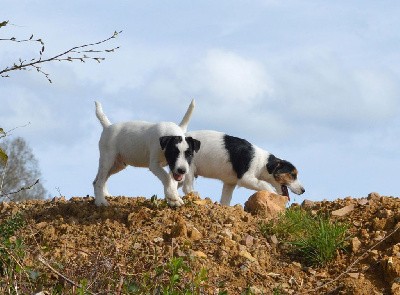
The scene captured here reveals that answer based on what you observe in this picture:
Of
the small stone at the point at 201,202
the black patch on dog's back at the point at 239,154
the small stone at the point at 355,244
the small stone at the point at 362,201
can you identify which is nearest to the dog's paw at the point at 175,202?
the small stone at the point at 201,202

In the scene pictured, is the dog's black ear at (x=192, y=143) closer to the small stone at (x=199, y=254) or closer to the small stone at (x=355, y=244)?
the small stone at (x=199, y=254)

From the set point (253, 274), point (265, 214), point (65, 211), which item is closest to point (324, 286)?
point (253, 274)

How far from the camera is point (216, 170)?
1281 centimetres

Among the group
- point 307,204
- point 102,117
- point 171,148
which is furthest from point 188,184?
point 171,148

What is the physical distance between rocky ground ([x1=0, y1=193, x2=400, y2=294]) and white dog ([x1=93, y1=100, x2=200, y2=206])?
31 centimetres

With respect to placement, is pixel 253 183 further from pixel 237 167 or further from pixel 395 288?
pixel 395 288

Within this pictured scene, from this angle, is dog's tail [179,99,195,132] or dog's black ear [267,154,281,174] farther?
dog's black ear [267,154,281,174]

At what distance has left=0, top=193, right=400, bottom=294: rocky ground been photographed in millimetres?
7332

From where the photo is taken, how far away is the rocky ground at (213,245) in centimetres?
733

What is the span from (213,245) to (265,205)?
1734 mm

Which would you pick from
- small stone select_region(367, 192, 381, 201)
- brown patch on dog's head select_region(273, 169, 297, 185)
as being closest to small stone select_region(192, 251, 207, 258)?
→ small stone select_region(367, 192, 381, 201)

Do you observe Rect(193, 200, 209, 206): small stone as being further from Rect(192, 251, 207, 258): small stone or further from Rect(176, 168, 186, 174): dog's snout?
Rect(192, 251, 207, 258): small stone

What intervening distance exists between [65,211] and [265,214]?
8.53 ft

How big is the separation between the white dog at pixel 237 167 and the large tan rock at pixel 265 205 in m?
2.48
